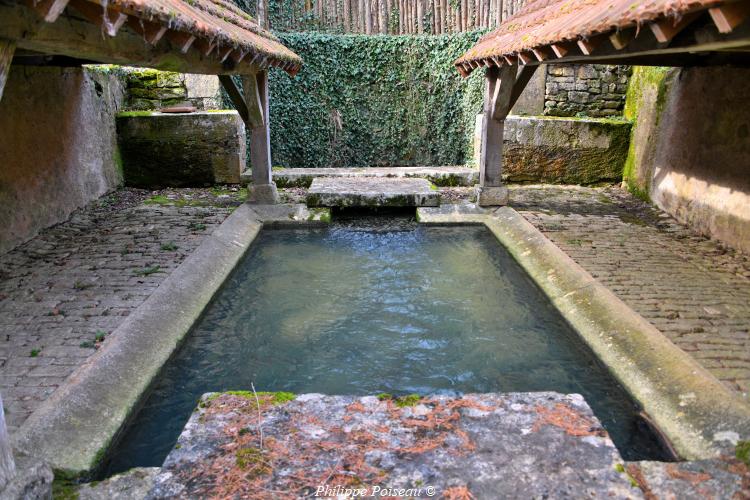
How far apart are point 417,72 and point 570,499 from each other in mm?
11519

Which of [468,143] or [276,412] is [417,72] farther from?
[276,412]

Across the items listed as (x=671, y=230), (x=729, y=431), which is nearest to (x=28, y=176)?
(x=729, y=431)

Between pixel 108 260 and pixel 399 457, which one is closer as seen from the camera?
pixel 399 457

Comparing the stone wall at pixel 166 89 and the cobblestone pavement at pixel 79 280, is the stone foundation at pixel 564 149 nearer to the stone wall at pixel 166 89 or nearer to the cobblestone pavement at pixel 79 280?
the cobblestone pavement at pixel 79 280

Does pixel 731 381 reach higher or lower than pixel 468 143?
lower

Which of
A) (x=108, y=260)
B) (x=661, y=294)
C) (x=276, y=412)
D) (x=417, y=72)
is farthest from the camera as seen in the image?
(x=417, y=72)

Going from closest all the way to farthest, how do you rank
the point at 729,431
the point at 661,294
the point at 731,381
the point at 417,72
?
the point at 729,431
the point at 731,381
the point at 661,294
the point at 417,72

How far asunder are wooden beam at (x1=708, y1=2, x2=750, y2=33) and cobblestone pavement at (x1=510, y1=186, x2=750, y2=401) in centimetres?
222

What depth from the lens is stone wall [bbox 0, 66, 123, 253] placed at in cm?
623

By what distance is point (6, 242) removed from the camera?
5.95 metres

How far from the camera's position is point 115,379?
365cm

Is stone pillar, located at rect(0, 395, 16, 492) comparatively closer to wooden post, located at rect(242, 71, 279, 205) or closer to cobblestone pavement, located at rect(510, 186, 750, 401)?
cobblestone pavement, located at rect(510, 186, 750, 401)

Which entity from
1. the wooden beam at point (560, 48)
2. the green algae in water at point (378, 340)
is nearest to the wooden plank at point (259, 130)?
the green algae in water at point (378, 340)

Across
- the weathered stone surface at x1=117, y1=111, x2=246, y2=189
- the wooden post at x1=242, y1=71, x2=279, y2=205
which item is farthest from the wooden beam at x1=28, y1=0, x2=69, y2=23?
the weathered stone surface at x1=117, y1=111, x2=246, y2=189
